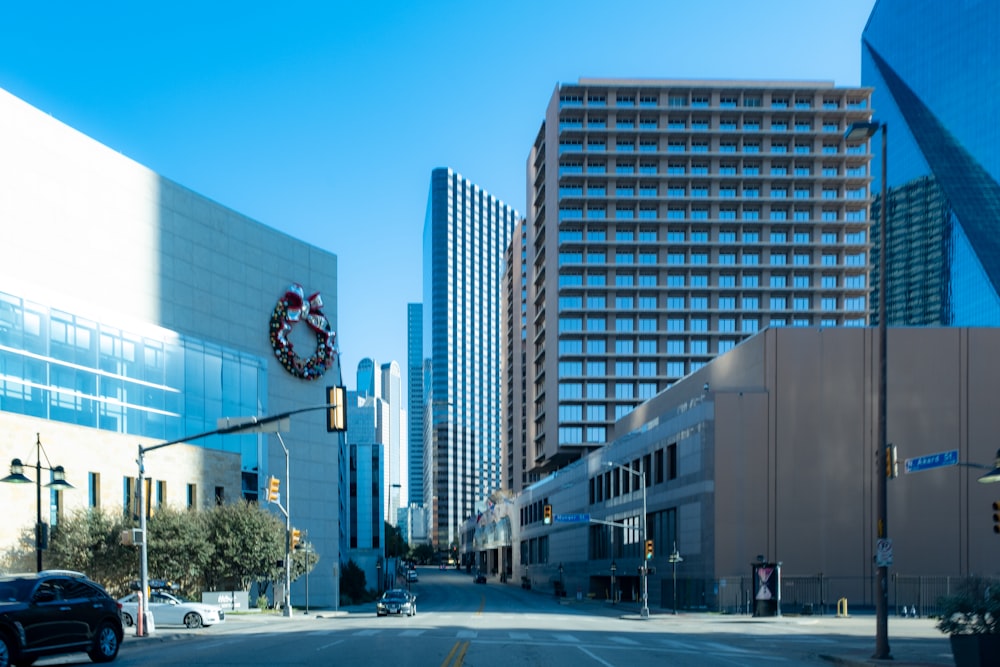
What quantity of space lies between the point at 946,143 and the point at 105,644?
588 feet

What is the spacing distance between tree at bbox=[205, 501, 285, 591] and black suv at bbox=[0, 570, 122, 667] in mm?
31969

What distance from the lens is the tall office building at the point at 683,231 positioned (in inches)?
4700

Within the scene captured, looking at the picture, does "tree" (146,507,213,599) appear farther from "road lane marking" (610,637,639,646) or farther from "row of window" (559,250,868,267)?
"row of window" (559,250,868,267)

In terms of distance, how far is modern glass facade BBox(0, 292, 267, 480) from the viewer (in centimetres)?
4697

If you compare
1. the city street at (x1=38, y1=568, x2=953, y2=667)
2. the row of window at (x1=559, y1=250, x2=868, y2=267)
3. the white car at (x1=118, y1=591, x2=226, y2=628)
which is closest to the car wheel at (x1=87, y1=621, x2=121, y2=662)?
the city street at (x1=38, y1=568, x2=953, y2=667)

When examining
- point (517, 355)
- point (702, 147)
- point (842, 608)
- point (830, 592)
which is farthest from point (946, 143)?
point (842, 608)

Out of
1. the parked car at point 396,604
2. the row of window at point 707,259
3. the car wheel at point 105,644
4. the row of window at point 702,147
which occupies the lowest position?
the parked car at point 396,604

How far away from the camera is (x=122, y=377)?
54.9 metres

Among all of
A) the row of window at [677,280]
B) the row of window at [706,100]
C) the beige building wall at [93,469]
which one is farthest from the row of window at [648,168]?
the beige building wall at [93,469]

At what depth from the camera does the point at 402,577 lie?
145 meters

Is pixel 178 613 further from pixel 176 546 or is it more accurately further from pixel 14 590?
pixel 14 590

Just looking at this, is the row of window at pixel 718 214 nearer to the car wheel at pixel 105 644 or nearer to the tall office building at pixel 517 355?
the tall office building at pixel 517 355

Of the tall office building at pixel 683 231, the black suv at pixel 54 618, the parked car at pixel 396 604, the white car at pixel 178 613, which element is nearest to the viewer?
the black suv at pixel 54 618

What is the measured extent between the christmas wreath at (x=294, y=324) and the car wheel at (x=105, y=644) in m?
50.2
